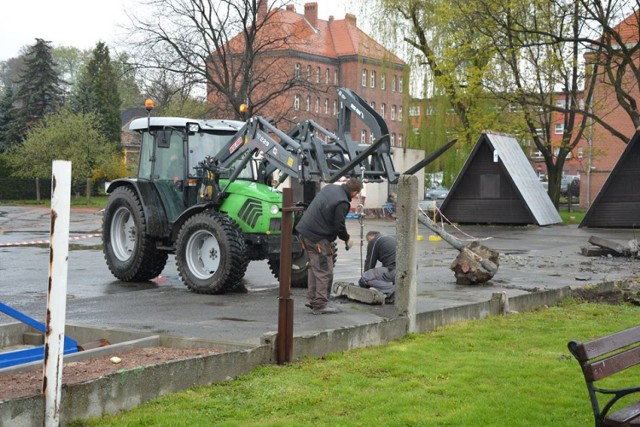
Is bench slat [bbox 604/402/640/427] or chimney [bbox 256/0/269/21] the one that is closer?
bench slat [bbox 604/402/640/427]

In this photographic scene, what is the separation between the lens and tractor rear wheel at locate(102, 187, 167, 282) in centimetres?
1630

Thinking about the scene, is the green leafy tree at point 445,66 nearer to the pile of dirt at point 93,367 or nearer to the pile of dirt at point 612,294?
the pile of dirt at point 612,294

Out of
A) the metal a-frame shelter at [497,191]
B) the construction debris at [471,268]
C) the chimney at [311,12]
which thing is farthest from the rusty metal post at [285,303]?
the chimney at [311,12]

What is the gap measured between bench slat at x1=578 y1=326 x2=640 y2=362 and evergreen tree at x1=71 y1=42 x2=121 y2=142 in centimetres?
7052

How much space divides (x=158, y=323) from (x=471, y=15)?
30929 millimetres

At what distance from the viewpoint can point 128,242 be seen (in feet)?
56.9

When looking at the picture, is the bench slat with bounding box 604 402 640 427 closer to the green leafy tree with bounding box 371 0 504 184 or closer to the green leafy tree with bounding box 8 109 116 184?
the green leafy tree with bounding box 371 0 504 184

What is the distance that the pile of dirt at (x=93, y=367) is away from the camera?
7054mm

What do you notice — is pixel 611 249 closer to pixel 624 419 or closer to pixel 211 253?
pixel 211 253

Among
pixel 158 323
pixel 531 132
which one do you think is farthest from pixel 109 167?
pixel 158 323

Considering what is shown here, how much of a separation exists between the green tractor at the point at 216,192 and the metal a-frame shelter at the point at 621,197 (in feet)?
86.3

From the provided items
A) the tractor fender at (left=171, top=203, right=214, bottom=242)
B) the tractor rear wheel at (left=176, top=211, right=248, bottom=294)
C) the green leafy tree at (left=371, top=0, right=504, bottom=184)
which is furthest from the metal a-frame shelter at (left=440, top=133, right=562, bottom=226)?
the tractor rear wheel at (left=176, top=211, right=248, bottom=294)

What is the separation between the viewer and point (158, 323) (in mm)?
11258

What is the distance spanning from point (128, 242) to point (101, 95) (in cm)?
6597
